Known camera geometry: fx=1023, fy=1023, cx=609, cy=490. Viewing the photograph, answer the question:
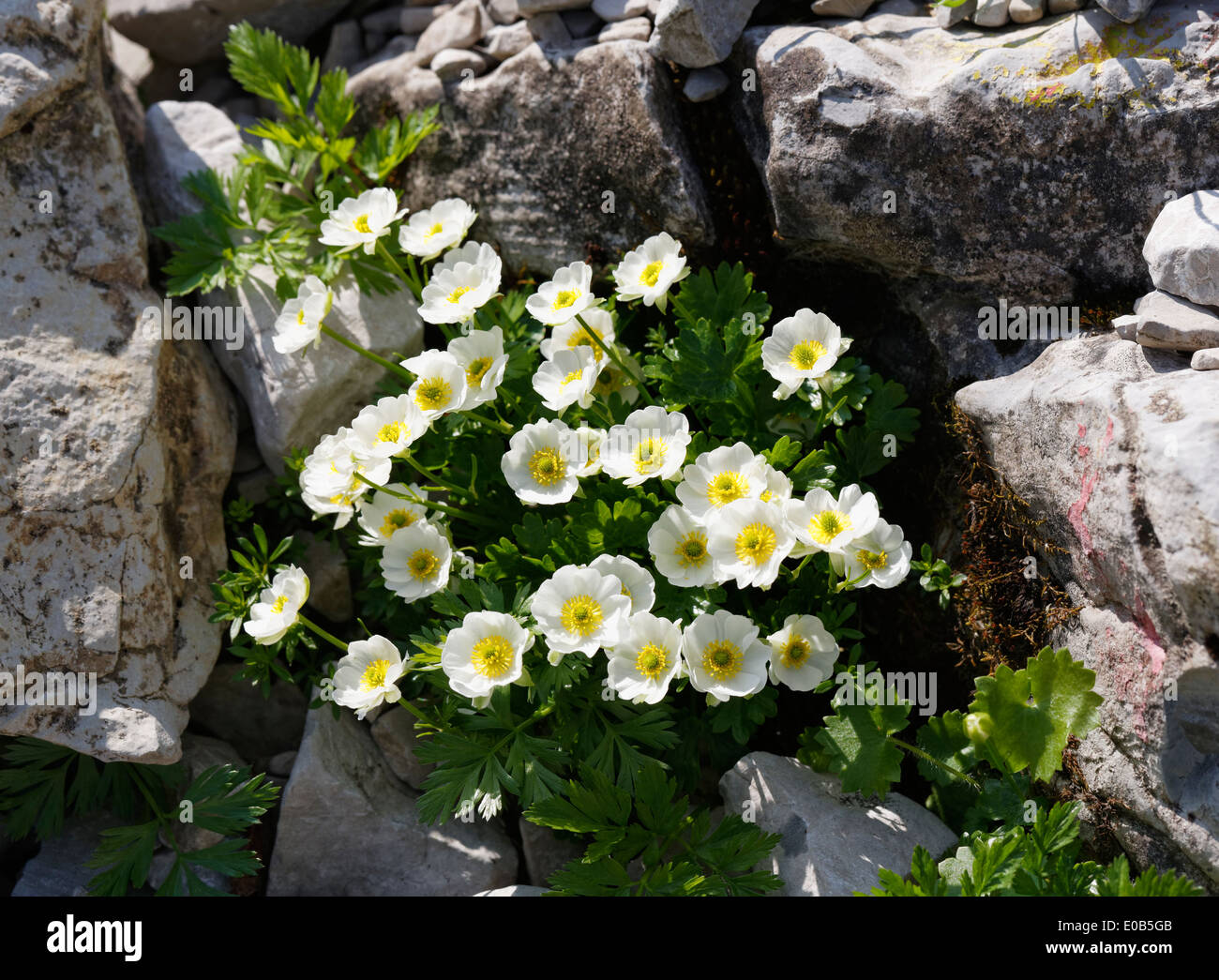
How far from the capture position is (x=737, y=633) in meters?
3.52

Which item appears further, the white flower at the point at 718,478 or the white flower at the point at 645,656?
the white flower at the point at 718,478

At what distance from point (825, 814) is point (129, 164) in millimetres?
4446

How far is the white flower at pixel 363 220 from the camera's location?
439 centimetres

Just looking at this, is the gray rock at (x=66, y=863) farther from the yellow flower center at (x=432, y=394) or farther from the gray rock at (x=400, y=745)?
the yellow flower center at (x=432, y=394)

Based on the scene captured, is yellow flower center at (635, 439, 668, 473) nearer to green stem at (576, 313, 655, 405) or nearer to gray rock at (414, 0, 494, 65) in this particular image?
green stem at (576, 313, 655, 405)

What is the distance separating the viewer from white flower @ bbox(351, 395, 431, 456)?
386 cm

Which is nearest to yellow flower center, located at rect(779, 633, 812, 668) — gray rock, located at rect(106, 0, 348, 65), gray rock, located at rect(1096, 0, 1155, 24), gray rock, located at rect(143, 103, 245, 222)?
gray rock, located at rect(1096, 0, 1155, 24)

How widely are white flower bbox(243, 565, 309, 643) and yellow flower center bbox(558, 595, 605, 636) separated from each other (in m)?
1.09

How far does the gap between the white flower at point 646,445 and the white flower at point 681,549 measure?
163mm

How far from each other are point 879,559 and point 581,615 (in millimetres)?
1061

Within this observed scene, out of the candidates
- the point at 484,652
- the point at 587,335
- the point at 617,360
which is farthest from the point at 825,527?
the point at 587,335

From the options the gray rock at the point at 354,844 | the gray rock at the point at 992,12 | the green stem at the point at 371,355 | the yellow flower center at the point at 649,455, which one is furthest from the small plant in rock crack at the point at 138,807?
the gray rock at the point at 992,12
